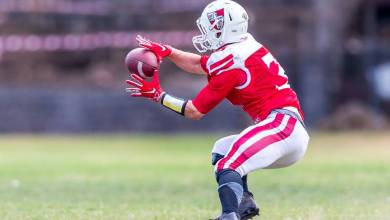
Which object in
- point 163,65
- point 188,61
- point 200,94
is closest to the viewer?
point 200,94

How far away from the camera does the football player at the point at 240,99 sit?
9.44m

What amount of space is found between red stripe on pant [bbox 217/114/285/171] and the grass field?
1234 millimetres

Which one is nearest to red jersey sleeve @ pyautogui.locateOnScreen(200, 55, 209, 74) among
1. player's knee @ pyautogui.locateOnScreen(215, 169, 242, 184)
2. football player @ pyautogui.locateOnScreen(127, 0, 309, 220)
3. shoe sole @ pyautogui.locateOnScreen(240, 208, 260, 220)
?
football player @ pyautogui.locateOnScreen(127, 0, 309, 220)

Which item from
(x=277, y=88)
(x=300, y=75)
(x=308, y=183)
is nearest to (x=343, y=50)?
(x=300, y=75)

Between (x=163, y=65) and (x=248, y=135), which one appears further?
(x=163, y=65)

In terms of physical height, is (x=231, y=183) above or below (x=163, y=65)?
below

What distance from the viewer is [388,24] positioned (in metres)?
32.4

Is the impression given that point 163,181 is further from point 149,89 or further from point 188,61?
point 149,89

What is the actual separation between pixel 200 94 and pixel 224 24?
64 cm

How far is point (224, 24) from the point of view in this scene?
9.77m

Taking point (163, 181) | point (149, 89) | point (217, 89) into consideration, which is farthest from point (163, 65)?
point (217, 89)

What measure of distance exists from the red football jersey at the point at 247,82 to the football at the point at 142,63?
0.52m

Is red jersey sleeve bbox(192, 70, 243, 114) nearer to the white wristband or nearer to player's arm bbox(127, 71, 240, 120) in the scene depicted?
player's arm bbox(127, 71, 240, 120)

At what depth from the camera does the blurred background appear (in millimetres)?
27359
